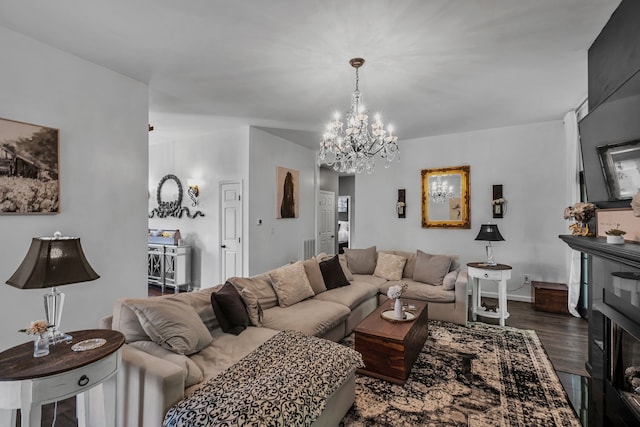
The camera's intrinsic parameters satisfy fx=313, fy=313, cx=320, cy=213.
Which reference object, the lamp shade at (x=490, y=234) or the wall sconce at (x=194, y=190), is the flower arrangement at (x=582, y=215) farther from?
the wall sconce at (x=194, y=190)

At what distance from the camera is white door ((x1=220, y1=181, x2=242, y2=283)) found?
5.22 m

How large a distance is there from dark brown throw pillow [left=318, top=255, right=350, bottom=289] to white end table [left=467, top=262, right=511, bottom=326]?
1.72m

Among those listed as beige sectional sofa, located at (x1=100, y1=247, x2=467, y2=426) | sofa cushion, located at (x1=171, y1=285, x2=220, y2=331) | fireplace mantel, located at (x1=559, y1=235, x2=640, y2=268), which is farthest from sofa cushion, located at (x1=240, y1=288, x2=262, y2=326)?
fireplace mantel, located at (x1=559, y1=235, x2=640, y2=268)

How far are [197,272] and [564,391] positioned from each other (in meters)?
5.33

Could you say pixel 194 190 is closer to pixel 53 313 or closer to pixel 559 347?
pixel 53 313

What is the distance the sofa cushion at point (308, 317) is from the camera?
2.77 m

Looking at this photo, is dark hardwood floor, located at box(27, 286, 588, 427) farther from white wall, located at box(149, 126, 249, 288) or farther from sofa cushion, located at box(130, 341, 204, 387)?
white wall, located at box(149, 126, 249, 288)

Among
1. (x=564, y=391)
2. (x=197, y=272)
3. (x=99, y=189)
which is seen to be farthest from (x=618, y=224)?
(x=197, y=272)

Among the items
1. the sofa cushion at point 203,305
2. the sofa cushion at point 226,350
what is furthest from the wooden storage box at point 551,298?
the sofa cushion at point 203,305

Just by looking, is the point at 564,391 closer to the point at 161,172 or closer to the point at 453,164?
the point at 453,164

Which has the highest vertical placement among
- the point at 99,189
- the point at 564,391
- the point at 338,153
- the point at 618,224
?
the point at 338,153

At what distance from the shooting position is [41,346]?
1.58 meters

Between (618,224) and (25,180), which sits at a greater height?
(25,180)

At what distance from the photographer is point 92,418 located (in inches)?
76.2
